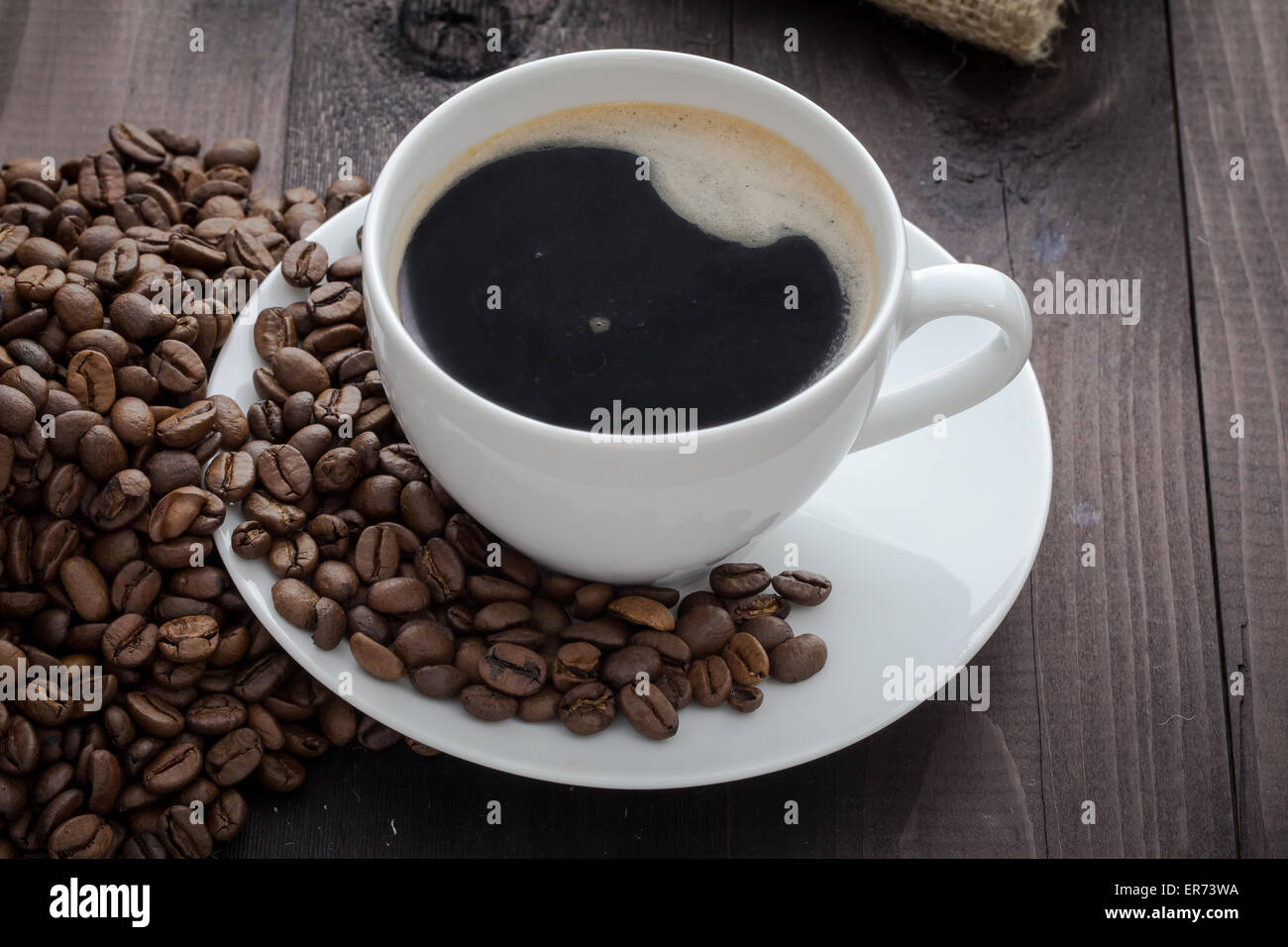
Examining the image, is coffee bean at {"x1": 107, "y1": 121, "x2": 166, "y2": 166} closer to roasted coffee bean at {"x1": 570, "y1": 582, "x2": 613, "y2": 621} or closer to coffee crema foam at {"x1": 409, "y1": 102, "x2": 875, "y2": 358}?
coffee crema foam at {"x1": 409, "y1": 102, "x2": 875, "y2": 358}

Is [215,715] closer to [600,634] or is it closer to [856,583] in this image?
[600,634]

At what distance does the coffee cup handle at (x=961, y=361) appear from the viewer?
3.84 feet

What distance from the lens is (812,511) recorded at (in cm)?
136

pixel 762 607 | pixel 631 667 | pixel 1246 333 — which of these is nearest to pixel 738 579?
pixel 762 607

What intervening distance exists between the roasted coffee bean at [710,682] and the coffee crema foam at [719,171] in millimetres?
357

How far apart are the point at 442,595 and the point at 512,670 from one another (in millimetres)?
112

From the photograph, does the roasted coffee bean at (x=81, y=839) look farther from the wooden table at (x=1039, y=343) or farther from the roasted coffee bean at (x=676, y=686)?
the roasted coffee bean at (x=676, y=686)

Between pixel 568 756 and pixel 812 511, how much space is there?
37 centimetres

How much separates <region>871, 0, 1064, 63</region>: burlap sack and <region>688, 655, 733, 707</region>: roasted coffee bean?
3.47ft

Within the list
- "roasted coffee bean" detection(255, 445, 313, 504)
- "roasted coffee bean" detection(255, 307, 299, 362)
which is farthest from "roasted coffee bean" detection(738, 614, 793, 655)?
"roasted coffee bean" detection(255, 307, 299, 362)

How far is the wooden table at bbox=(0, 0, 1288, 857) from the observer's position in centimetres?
134
